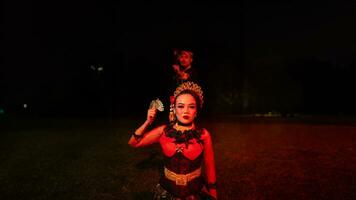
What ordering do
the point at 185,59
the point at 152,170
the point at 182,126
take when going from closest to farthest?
the point at 182,126
the point at 185,59
the point at 152,170

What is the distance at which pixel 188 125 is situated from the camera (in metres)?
4.09

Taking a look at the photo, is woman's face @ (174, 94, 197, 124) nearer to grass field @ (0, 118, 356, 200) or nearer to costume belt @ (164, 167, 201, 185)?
costume belt @ (164, 167, 201, 185)

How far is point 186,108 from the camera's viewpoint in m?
4.01

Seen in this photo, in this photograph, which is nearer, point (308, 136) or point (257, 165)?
point (257, 165)

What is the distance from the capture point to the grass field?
25.0 feet

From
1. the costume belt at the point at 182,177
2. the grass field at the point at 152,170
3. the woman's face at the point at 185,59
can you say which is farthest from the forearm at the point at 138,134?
the grass field at the point at 152,170

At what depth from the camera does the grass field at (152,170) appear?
7621 millimetres

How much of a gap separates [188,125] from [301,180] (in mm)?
5522

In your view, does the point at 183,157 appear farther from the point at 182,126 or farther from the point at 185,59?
the point at 185,59

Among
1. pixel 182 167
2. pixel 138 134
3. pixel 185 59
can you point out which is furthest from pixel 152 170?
pixel 182 167

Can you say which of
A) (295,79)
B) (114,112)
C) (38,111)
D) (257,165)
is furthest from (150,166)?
(38,111)

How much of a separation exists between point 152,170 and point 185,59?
17.9 ft

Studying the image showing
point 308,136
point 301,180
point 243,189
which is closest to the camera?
point 243,189

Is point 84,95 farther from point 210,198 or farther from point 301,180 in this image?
point 210,198
